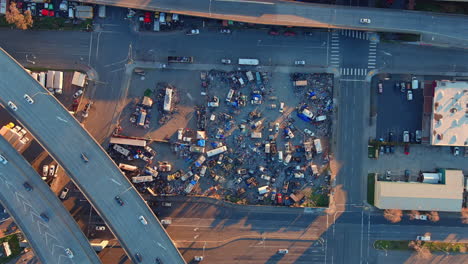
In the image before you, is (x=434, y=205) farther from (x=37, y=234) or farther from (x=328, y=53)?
(x=37, y=234)

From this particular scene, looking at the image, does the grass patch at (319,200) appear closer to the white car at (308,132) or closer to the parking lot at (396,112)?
the white car at (308,132)

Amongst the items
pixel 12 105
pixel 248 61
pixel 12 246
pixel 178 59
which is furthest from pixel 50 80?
pixel 248 61

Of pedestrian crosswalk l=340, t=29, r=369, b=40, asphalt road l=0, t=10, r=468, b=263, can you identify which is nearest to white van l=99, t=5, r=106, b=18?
asphalt road l=0, t=10, r=468, b=263

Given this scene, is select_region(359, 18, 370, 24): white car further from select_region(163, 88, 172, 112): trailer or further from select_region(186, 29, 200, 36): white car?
select_region(163, 88, 172, 112): trailer

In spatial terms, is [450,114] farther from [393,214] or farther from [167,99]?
[167,99]

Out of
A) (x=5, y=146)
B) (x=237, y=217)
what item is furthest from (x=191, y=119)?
(x=5, y=146)
